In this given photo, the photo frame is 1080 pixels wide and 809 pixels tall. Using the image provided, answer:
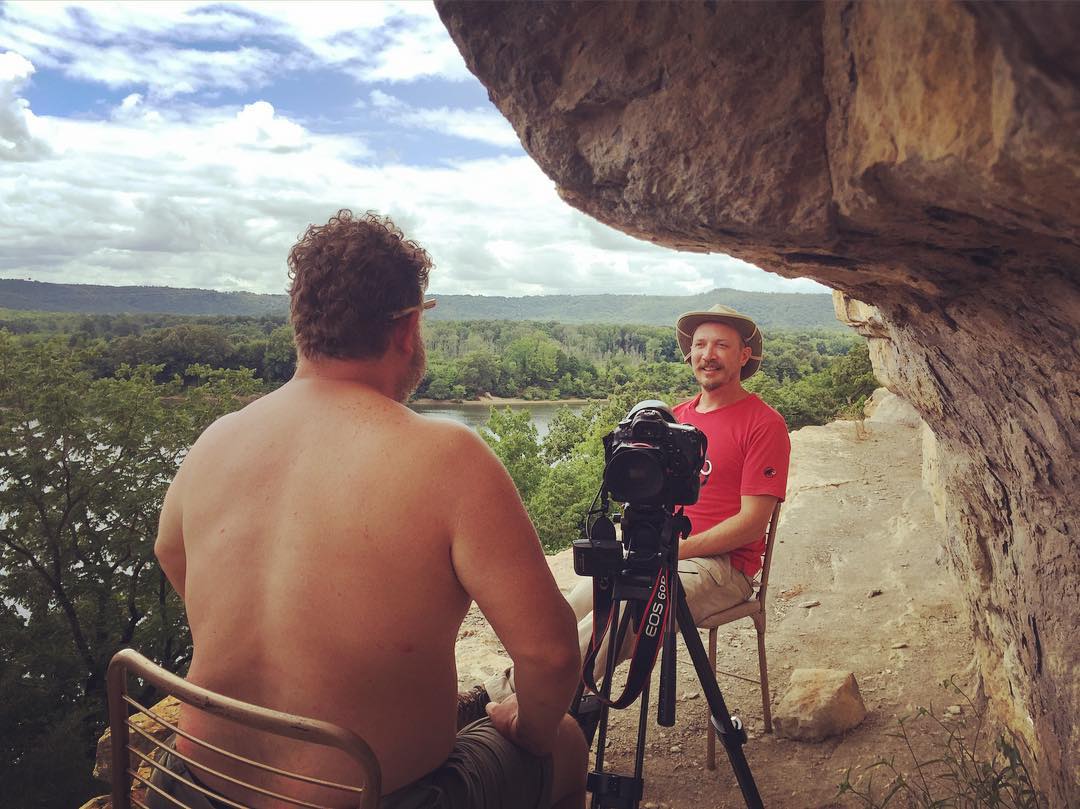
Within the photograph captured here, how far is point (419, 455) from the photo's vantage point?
1.53m

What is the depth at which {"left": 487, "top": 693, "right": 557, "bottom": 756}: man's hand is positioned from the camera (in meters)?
1.79

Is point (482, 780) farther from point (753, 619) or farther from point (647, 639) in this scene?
point (753, 619)

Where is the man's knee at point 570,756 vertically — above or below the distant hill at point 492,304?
below

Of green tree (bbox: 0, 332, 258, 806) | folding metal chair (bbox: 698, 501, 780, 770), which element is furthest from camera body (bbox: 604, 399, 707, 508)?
green tree (bbox: 0, 332, 258, 806)

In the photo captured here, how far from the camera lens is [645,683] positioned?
2.36m

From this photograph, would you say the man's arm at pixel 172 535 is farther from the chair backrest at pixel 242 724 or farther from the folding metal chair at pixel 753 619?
the folding metal chair at pixel 753 619

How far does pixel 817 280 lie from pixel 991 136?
95cm

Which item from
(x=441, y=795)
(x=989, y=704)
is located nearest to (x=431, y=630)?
(x=441, y=795)

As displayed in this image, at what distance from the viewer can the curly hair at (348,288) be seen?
5.56 ft

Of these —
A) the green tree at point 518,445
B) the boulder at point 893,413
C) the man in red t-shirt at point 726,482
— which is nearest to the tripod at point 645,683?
the man in red t-shirt at point 726,482

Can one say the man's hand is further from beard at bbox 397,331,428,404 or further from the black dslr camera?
beard at bbox 397,331,428,404

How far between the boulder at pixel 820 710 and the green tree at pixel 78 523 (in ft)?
26.0

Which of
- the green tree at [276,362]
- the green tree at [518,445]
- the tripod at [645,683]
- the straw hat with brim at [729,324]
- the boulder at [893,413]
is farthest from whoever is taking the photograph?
the green tree at [518,445]

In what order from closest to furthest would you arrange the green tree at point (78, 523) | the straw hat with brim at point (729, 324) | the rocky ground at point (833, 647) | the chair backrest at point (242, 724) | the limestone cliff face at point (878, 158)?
the limestone cliff face at point (878, 158) → the chair backrest at point (242, 724) → the rocky ground at point (833, 647) → the straw hat with brim at point (729, 324) → the green tree at point (78, 523)
